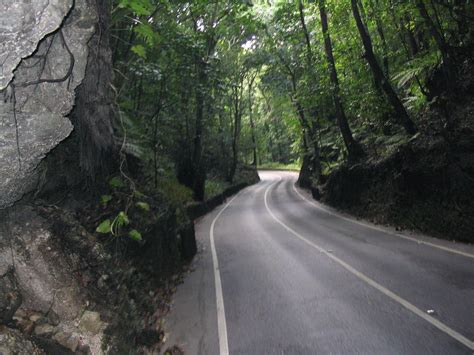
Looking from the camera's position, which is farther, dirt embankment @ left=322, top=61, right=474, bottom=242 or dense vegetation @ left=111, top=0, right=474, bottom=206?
dense vegetation @ left=111, top=0, right=474, bottom=206

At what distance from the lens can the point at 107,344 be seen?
4.89 m

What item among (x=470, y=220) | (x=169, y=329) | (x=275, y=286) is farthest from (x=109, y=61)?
(x=470, y=220)

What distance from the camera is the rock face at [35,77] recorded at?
4.03 metres

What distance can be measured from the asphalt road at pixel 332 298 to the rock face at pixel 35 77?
4.00 metres

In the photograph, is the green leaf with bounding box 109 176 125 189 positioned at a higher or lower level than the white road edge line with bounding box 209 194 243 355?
higher

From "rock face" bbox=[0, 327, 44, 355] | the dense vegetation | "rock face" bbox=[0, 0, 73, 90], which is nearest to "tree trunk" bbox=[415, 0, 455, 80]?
the dense vegetation

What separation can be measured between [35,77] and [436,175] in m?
12.8

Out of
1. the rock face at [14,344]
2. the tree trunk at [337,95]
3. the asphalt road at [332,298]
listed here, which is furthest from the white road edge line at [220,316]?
the tree trunk at [337,95]

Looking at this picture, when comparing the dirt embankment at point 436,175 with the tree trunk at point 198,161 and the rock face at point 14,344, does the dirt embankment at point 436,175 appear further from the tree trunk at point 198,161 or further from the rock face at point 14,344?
the rock face at point 14,344

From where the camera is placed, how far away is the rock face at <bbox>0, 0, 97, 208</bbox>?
13.2 feet

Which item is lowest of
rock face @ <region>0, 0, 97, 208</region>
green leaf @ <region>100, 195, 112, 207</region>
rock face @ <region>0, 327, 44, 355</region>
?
rock face @ <region>0, 327, 44, 355</region>

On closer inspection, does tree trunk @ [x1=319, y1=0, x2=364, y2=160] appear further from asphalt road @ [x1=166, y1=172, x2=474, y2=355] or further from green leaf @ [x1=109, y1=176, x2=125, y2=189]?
green leaf @ [x1=109, y1=176, x2=125, y2=189]

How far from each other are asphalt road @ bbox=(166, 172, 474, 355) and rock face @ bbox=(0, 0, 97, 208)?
400cm

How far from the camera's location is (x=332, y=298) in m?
7.50
